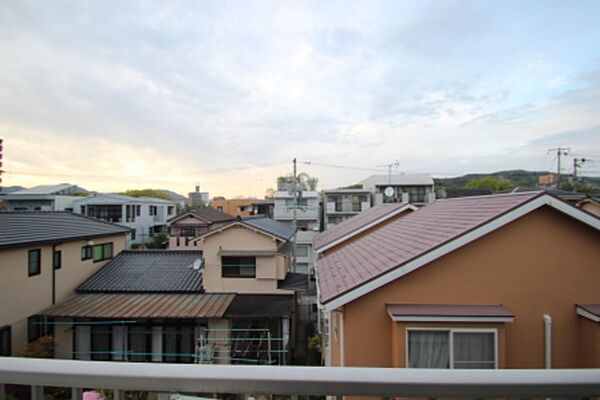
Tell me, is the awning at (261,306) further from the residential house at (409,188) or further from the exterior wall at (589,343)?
the residential house at (409,188)

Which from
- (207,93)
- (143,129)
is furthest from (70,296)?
(207,93)

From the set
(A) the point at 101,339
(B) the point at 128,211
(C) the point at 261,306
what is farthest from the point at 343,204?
(A) the point at 101,339

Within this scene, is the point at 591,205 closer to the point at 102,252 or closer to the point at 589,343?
the point at 589,343

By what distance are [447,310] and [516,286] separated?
1179 millimetres

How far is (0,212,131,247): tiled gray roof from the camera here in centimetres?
948

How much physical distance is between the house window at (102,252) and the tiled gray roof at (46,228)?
22.5 inches

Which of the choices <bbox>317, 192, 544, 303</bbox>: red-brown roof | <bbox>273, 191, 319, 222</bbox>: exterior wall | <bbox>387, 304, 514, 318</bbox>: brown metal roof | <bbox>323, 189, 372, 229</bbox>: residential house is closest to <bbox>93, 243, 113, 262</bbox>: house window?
<bbox>317, 192, 544, 303</bbox>: red-brown roof

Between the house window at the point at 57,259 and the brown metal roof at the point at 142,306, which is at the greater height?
the house window at the point at 57,259

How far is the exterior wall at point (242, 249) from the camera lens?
37.4 ft

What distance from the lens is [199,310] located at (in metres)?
9.61

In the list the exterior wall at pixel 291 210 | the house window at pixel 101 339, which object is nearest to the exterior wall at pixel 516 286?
the house window at pixel 101 339

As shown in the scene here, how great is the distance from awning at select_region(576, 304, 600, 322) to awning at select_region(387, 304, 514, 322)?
1.02 m

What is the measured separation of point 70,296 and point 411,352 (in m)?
12.2

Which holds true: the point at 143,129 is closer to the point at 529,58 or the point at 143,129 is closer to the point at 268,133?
the point at 268,133
